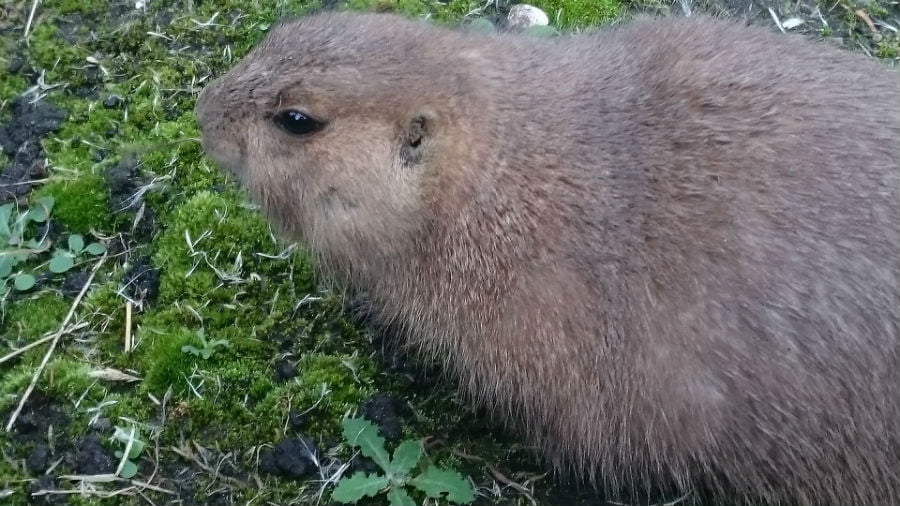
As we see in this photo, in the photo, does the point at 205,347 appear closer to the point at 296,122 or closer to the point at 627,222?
the point at 296,122

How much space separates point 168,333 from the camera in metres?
4.09

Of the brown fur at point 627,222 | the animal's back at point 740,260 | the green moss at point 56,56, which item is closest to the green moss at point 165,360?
the brown fur at point 627,222

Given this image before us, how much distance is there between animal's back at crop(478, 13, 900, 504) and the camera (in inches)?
121

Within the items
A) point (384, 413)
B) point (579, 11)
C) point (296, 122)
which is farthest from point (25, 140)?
point (579, 11)

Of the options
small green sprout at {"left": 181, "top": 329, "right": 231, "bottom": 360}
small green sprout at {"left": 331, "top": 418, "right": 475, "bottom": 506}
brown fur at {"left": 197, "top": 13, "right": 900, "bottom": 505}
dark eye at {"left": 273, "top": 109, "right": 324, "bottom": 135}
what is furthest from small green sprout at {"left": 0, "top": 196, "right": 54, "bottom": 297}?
small green sprout at {"left": 331, "top": 418, "right": 475, "bottom": 506}

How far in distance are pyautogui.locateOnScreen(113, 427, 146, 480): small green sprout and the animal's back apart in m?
1.73

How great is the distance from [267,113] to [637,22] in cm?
178

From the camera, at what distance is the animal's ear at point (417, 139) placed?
3412 millimetres

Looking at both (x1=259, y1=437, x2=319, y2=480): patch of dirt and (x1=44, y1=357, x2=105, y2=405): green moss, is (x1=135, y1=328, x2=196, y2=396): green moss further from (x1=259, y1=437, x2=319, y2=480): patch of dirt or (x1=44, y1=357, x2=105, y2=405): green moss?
(x1=259, y1=437, x2=319, y2=480): patch of dirt

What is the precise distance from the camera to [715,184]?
10.6 feet

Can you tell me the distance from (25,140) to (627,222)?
3325 millimetres

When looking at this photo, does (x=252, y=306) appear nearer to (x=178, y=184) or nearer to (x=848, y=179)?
(x=178, y=184)

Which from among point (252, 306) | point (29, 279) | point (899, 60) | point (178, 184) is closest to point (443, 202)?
point (252, 306)

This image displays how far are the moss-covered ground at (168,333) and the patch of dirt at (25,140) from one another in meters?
0.01
